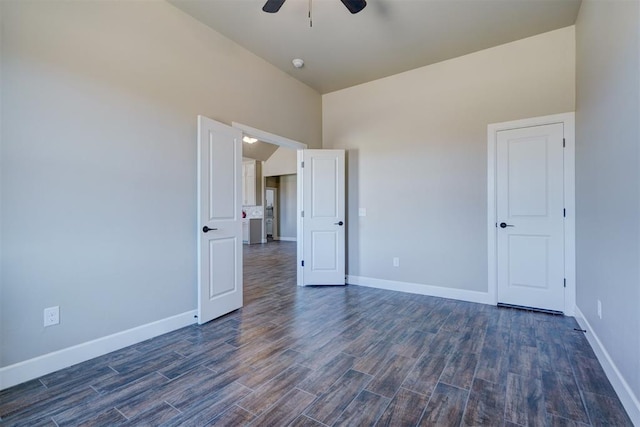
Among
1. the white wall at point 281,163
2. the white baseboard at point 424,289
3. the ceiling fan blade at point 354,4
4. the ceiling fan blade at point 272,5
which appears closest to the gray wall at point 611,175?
the white baseboard at point 424,289

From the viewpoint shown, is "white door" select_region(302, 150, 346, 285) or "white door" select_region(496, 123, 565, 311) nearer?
"white door" select_region(496, 123, 565, 311)

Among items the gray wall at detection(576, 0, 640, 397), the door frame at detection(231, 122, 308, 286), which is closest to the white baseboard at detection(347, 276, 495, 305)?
the door frame at detection(231, 122, 308, 286)

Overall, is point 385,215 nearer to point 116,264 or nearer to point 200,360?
point 200,360

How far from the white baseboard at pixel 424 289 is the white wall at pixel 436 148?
6 centimetres

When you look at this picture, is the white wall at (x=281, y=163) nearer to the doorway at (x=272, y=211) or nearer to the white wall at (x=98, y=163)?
the doorway at (x=272, y=211)

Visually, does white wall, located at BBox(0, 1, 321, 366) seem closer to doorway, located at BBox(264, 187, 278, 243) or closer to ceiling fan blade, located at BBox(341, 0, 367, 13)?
ceiling fan blade, located at BBox(341, 0, 367, 13)

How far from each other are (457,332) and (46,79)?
384cm

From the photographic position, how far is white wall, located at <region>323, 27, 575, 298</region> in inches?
131

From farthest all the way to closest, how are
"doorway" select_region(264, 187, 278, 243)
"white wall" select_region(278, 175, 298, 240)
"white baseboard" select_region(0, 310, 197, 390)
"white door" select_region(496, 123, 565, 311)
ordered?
"doorway" select_region(264, 187, 278, 243) < "white wall" select_region(278, 175, 298, 240) < "white door" select_region(496, 123, 565, 311) < "white baseboard" select_region(0, 310, 197, 390)

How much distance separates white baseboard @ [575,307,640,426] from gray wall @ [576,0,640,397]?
0.05m

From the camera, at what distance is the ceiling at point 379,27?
279 cm

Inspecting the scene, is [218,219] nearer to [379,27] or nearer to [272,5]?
[272,5]

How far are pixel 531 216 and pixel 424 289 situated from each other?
1536mm

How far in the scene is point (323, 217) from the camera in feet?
14.8
